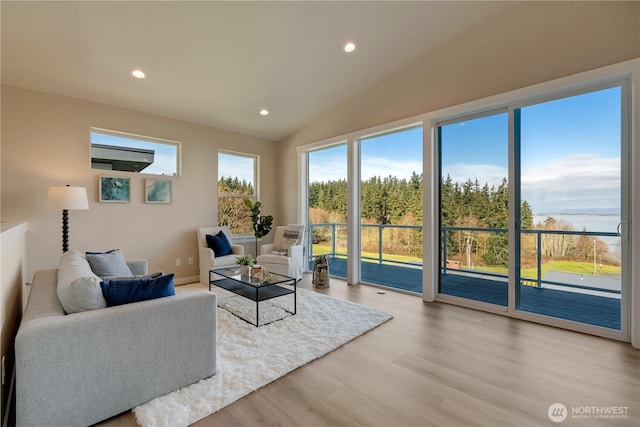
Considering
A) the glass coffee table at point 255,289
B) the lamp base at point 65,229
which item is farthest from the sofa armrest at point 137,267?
the lamp base at point 65,229

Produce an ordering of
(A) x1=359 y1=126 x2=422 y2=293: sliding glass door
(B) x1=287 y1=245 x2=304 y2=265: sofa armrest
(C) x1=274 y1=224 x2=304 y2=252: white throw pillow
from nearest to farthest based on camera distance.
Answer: (A) x1=359 y1=126 x2=422 y2=293: sliding glass door < (B) x1=287 y1=245 x2=304 y2=265: sofa armrest < (C) x1=274 y1=224 x2=304 y2=252: white throw pillow

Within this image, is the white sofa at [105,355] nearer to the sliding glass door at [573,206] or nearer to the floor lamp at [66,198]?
the floor lamp at [66,198]

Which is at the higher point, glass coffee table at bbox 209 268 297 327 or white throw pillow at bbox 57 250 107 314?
white throw pillow at bbox 57 250 107 314

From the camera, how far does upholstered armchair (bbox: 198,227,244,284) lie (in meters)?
4.45

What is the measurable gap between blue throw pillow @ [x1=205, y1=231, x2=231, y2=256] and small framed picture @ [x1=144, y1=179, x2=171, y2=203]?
35.1 inches

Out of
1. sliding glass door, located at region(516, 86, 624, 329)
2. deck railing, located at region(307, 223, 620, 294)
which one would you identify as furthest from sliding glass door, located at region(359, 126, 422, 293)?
sliding glass door, located at region(516, 86, 624, 329)

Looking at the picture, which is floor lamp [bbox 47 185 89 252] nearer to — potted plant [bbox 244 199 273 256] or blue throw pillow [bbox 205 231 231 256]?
blue throw pillow [bbox 205 231 231 256]

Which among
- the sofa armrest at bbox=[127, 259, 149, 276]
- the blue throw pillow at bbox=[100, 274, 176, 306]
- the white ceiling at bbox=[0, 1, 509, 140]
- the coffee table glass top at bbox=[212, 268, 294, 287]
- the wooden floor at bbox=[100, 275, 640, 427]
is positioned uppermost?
the white ceiling at bbox=[0, 1, 509, 140]

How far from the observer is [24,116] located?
3.50 meters

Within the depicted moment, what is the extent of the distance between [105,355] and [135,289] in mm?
369

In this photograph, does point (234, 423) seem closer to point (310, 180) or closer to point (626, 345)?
point (626, 345)

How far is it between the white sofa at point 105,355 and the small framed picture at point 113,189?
7.69ft

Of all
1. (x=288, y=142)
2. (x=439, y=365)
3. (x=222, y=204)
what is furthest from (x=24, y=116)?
(x=439, y=365)

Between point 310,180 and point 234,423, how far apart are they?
448 cm
